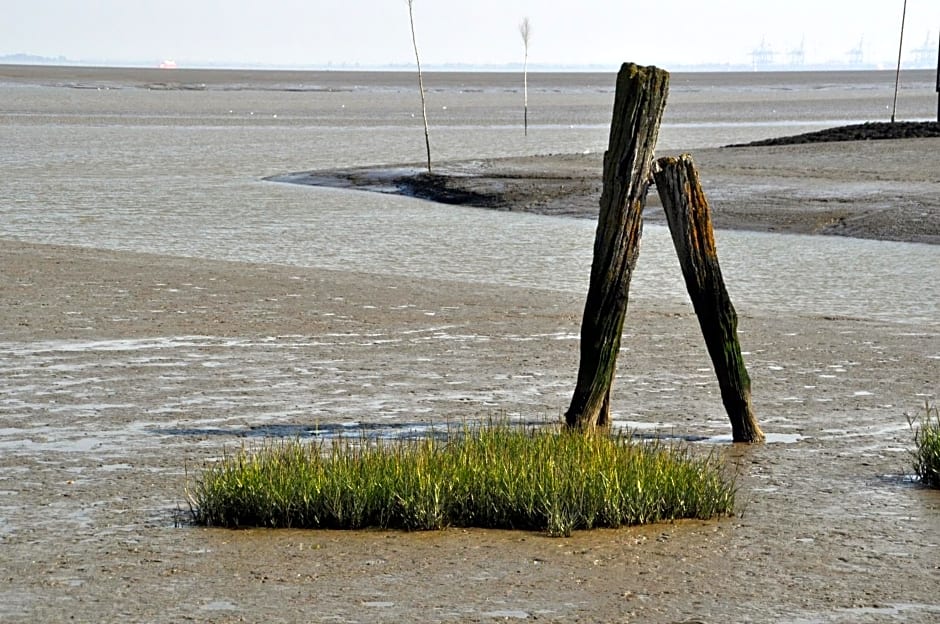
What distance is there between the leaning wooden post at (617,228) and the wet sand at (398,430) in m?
0.73

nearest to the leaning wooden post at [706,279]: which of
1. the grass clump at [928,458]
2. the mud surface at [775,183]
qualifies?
the grass clump at [928,458]

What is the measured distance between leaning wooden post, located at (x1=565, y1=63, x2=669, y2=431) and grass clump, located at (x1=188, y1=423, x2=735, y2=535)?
153 cm

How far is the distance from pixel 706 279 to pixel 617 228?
0.62 metres

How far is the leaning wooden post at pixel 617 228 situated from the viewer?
8.75m

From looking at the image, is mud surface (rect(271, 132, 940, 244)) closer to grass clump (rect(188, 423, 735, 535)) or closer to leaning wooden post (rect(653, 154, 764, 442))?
leaning wooden post (rect(653, 154, 764, 442))

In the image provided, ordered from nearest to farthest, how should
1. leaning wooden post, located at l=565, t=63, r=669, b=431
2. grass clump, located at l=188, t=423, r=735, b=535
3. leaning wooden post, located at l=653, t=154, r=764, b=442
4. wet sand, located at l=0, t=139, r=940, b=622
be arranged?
wet sand, located at l=0, t=139, r=940, b=622, grass clump, located at l=188, t=423, r=735, b=535, leaning wooden post, located at l=565, t=63, r=669, b=431, leaning wooden post, located at l=653, t=154, r=764, b=442

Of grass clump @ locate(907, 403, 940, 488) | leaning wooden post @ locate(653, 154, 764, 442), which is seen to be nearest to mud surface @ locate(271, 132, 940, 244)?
leaning wooden post @ locate(653, 154, 764, 442)

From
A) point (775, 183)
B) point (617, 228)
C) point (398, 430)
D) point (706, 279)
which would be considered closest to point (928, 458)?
point (706, 279)

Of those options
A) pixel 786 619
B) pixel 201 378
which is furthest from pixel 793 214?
pixel 786 619

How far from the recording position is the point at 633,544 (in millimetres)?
6715

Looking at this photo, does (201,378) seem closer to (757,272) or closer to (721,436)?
(721,436)

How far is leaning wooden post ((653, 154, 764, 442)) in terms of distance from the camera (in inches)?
349

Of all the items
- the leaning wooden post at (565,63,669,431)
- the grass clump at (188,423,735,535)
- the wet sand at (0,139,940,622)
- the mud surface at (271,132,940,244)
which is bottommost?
the mud surface at (271,132,940,244)

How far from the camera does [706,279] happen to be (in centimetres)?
895
